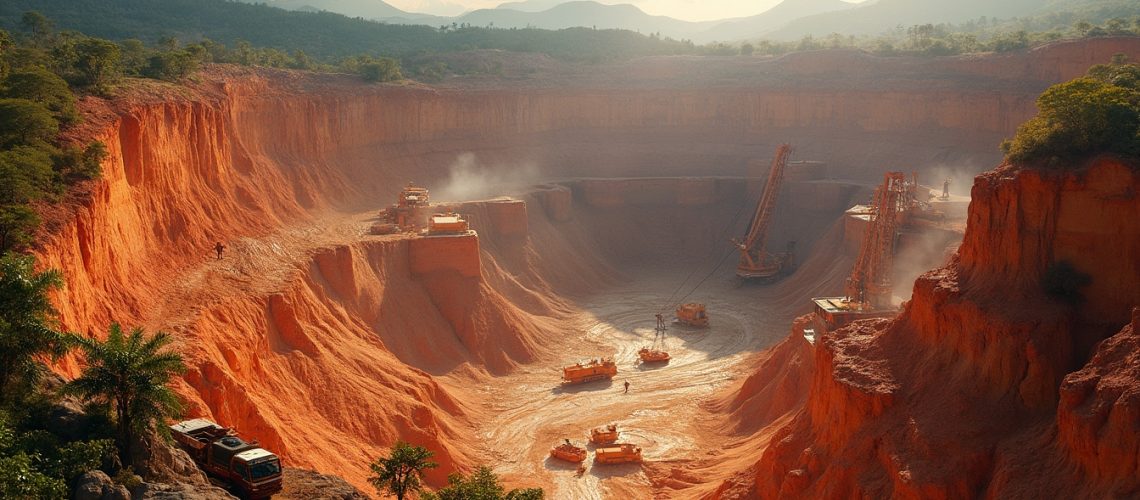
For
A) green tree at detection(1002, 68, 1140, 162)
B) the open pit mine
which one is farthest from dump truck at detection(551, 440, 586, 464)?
green tree at detection(1002, 68, 1140, 162)

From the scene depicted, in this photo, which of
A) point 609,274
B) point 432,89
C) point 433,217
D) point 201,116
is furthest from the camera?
point 432,89

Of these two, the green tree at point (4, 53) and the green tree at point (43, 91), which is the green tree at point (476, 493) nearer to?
the green tree at point (43, 91)

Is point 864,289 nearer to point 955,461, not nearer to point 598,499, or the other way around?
point 598,499

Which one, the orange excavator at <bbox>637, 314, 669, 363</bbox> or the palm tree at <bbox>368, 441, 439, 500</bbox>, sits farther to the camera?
the orange excavator at <bbox>637, 314, 669, 363</bbox>

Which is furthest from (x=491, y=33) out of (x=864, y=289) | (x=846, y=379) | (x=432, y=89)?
(x=846, y=379)

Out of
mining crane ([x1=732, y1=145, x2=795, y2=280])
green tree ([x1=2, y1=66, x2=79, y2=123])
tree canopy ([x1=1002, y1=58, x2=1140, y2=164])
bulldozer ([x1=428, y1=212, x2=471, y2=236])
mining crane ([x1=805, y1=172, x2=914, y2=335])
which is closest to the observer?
tree canopy ([x1=1002, y1=58, x2=1140, y2=164])

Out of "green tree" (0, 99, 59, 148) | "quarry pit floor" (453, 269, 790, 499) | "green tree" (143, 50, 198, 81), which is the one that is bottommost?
"quarry pit floor" (453, 269, 790, 499)

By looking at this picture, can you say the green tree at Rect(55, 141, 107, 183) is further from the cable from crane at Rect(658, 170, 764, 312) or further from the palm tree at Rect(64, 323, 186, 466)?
the cable from crane at Rect(658, 170, 764, 312)

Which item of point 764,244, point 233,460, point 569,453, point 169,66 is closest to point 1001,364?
point 233,460
